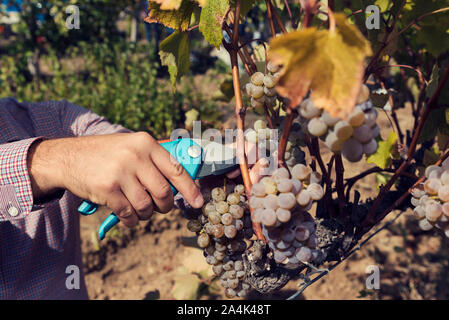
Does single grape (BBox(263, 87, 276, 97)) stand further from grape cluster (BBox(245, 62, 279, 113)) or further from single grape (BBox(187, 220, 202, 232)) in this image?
single grape (BBox(187, 220, 202, 232))

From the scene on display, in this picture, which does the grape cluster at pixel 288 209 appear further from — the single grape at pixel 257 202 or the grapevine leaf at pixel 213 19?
the grapevine leaf at pixel 213 19

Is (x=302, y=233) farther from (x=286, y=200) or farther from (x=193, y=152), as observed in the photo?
(x=193, y=152)

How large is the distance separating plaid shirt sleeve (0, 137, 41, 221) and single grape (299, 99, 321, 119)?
2.35ft

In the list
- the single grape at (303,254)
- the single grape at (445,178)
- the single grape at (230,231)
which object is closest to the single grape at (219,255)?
the single grape at (230,231)

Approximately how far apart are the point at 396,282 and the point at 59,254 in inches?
74.2

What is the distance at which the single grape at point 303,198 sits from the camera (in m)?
0.72

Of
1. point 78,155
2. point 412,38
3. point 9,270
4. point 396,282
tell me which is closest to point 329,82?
point 78,155

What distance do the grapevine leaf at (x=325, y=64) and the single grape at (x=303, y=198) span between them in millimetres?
256

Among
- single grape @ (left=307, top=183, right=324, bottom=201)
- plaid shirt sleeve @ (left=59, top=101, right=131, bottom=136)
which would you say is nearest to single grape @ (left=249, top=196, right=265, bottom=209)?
single grape @ (left=307, top=183, right=324, bottom=201)

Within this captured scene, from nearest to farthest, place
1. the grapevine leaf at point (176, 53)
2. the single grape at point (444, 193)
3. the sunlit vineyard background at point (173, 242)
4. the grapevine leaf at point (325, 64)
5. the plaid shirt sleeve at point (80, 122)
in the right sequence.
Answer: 1. the grapevine leaf at point (325, 64)
2. the single grape at point (444, 193)
3. the grapevine leaf at point (176, 53)
4. the plaid shirt sleeve at point (80, 122)
5. the sunlit vineyard background at point (173, 242)

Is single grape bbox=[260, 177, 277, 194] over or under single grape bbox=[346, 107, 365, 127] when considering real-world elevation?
under

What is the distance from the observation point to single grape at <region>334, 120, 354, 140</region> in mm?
582

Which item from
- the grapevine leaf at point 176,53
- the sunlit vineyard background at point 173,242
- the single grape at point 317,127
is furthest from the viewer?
the sunlit vineyard background at point 173,242

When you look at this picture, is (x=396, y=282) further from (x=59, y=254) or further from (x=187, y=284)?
(x=59, y=254)
